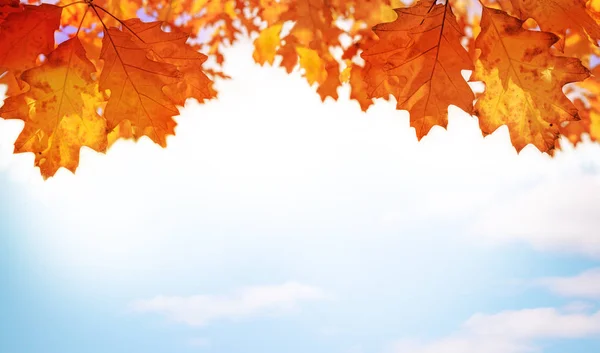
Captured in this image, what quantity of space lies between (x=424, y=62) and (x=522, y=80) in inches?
17.2

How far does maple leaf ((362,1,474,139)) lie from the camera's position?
7.68 ft

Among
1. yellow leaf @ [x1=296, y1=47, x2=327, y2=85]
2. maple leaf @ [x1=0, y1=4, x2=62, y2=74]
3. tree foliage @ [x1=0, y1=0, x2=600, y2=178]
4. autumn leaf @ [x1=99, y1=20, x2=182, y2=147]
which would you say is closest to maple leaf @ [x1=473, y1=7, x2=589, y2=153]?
tree foliage @ [x1=0, y1=0, x2=600, y2=178]

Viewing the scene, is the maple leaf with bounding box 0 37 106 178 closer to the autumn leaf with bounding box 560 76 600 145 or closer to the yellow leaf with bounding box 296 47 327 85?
the yellow leaf with bounding box 296 47 327 85

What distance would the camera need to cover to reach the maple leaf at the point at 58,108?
8.15ft

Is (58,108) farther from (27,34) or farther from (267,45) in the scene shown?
(267,45)

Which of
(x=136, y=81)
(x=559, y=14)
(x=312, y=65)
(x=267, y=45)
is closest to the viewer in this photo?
(x=559, y=14)

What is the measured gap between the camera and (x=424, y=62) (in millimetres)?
2410

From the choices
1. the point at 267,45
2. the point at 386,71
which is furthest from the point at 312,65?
the point at 386,71

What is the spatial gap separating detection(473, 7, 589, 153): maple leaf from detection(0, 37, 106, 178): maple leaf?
5.71 feet

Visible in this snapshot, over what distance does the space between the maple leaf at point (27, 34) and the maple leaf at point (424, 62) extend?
1368mm

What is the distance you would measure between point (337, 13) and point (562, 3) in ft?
6.63

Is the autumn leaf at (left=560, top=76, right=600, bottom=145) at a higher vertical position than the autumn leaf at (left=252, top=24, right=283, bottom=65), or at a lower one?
lower

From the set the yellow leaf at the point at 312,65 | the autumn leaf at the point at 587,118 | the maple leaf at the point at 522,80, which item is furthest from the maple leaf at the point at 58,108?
the autumn leaf at the point at 587,118

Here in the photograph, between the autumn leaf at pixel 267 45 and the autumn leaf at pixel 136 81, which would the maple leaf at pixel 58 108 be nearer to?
the autumn leaf at pixel 136 81
